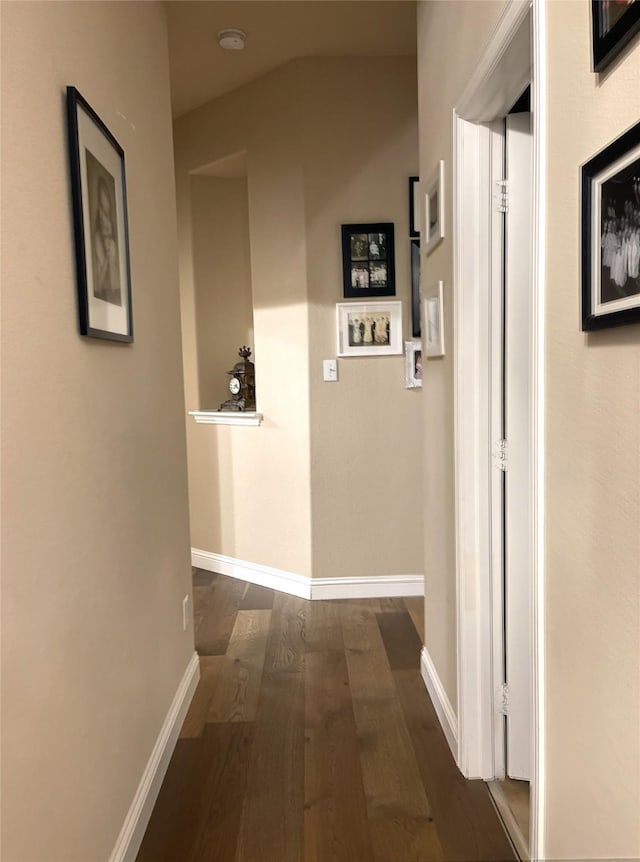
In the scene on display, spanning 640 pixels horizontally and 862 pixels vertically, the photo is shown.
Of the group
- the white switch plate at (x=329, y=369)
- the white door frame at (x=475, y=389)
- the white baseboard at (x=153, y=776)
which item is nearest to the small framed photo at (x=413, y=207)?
the white switch plate at (x=329, y=369)

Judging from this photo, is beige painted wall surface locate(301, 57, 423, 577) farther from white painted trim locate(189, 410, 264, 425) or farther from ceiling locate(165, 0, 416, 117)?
white painted trim locate(189, 410, 264, 425)

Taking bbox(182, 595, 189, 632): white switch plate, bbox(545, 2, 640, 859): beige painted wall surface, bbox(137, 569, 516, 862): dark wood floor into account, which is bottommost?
bbox(137, 569, 516, 862): dark wood floor

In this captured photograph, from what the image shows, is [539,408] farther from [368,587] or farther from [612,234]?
[368,587]

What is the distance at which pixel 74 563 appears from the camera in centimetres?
130

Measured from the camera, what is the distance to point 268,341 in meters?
3.57

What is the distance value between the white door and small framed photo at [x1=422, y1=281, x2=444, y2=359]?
0.95ft

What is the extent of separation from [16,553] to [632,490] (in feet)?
3.20

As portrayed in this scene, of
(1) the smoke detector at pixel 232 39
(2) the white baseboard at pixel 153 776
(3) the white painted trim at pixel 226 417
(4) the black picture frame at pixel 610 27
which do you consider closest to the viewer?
(4) the black picture frame at pixel 610 27

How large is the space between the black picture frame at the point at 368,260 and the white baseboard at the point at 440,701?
184cm

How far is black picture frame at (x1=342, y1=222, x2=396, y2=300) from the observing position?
3.31 meters

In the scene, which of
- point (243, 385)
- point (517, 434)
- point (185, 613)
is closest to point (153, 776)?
point (185, 613)

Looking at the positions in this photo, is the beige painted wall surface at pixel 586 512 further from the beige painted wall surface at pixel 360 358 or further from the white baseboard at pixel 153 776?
the beige painted wall surface at pixel 360 358

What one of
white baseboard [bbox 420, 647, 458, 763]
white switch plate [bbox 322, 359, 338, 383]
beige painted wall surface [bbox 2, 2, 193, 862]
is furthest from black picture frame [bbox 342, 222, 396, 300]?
white baseboard [bbox 420, 647, 458, 763]

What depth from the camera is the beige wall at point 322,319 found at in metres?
3.29
